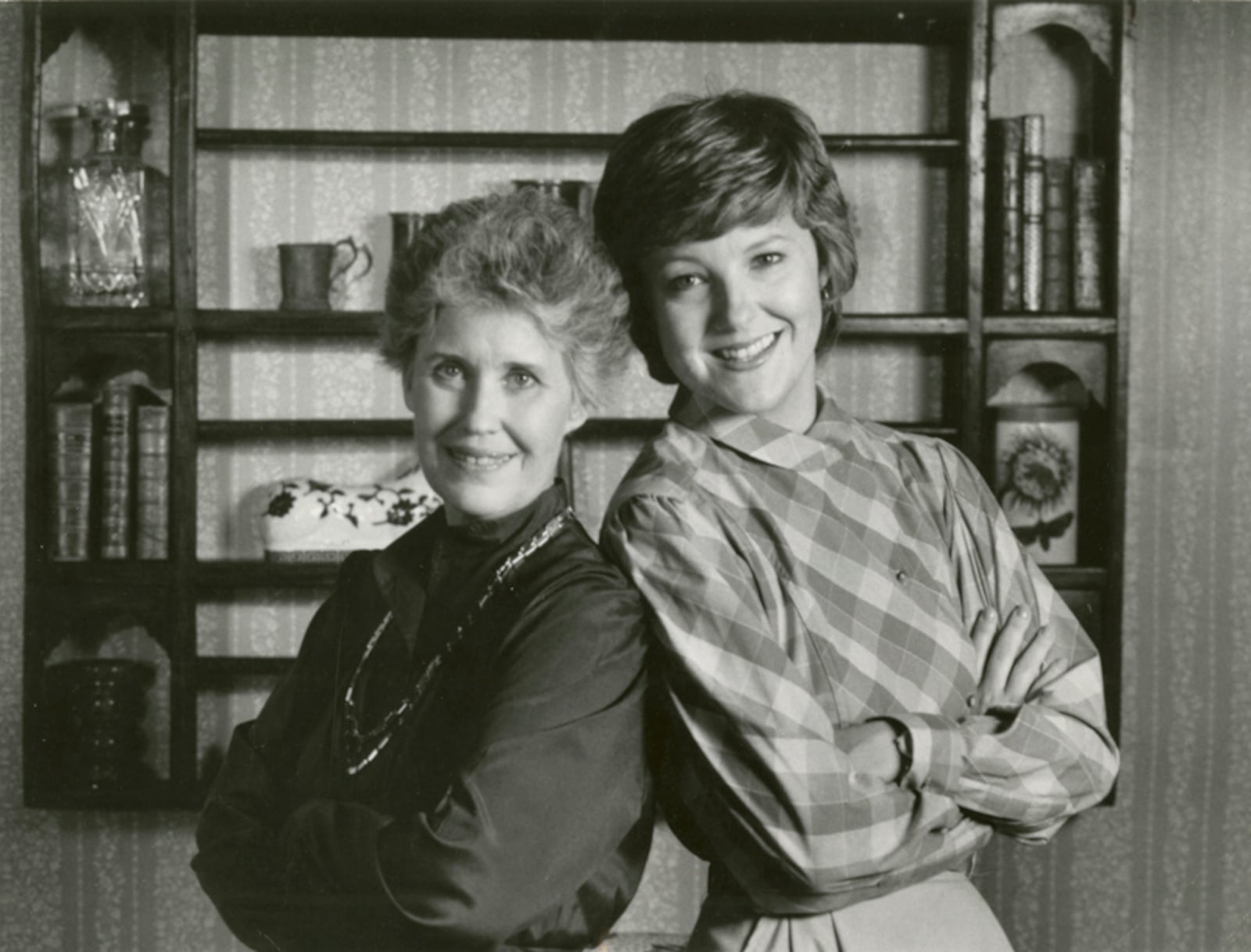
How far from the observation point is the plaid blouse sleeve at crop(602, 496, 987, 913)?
1.34m

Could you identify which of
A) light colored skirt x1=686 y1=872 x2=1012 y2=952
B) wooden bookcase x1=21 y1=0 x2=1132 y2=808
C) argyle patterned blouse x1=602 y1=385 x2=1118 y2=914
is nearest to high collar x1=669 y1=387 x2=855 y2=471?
argyle patterned blouse x1=602 y1=385 x2=1118 y2=914

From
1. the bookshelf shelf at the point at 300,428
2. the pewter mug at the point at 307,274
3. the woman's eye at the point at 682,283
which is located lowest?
the bookshelf shelf at the point at 300,428

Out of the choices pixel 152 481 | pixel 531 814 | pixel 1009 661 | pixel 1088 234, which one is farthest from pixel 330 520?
pixel 531 814

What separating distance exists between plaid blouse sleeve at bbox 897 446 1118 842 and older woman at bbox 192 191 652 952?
317 mm

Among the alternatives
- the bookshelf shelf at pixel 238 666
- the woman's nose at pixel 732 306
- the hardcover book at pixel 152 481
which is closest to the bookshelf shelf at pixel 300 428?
the hardcover book at pixel 152 481

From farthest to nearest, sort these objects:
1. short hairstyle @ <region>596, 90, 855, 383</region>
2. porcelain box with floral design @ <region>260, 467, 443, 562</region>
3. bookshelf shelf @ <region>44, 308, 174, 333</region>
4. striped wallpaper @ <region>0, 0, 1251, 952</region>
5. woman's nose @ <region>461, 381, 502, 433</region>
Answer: striped wallpaper @ <region>0, 0, 1251, 952</region>, porcelain box with floral design @ <region>260, 467, 443, 562</region>, bookshelf shelf @ <region>44, 308, 174, 333</region>, short hairstyle @ <region>596, 90, 855, 383</region>, woman's nose @ <region>461, 381, 502, 433</region>

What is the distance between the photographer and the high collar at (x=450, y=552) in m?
1.38

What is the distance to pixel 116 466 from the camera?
319 cm

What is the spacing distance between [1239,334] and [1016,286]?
27.8 inches

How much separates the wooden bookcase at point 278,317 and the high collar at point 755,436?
1.67m

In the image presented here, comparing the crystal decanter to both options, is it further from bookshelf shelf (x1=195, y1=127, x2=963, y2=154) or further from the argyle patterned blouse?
the argyle patterned blouse

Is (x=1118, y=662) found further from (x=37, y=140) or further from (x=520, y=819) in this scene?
Answer: (x=37, y=140)

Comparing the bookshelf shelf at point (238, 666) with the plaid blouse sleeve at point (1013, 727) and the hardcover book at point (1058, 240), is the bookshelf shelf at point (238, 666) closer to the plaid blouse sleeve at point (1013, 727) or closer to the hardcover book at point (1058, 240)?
the hardcover book at point (1058, 240)

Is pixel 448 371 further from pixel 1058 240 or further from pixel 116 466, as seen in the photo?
pixel 1058 240
